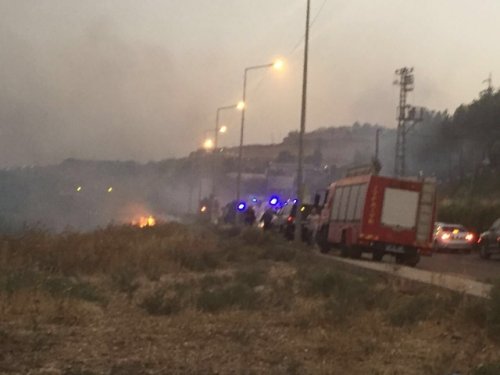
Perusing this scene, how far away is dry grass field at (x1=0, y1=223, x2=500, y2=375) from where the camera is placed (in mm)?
9969

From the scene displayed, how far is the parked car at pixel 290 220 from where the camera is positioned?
1692 inches

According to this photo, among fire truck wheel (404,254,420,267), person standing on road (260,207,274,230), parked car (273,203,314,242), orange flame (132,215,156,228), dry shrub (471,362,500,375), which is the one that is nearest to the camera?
dry shrub (471,362,500,375)

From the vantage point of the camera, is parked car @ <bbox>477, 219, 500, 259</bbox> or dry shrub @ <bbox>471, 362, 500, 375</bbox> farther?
parked car @ <bbox>477, 219, 500, 259</bbox>

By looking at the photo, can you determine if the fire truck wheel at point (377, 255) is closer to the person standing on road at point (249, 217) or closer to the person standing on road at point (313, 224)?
the person standing on road at point (313, 224)

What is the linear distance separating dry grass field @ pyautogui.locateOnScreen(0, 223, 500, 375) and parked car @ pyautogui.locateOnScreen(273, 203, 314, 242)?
70.7 ft

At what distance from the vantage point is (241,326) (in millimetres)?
12875

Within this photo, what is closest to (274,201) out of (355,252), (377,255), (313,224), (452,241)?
(452,241)

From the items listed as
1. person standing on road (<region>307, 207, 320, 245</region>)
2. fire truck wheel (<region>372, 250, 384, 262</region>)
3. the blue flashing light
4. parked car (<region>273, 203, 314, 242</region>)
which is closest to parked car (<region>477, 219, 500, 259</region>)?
person standing on road (<region>307, 207, 320, 245</region>)

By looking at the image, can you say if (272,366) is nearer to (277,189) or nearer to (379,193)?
(379,193)

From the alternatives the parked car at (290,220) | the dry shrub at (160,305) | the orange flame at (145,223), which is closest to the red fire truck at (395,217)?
the parked car at (290,220)

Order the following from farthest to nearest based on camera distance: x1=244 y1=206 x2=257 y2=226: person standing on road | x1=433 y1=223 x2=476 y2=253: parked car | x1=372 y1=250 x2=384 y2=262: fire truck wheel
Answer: x1=244 y1=206 x2=257 y2=226: person standing on road < x1=433 y1=223 x2=476 y2=253: parked car < x1=372 y1=250 x2=384 y2=262: fire truck wheel

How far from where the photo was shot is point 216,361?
33.3ft

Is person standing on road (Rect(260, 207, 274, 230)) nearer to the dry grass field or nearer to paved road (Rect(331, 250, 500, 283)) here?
paved road (Rect(331, 250, 500, 283))

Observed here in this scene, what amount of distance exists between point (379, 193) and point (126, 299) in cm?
1566
